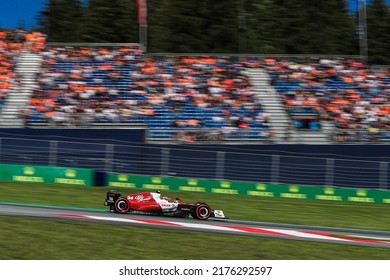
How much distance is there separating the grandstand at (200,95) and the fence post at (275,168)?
2.10 metres

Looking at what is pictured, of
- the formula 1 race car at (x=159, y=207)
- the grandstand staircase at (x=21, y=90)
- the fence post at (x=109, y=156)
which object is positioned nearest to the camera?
the formula 1 race car at (x=159, y=207)

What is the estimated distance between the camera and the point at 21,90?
23.4 m

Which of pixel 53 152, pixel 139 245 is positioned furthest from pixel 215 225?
pixel 53 152

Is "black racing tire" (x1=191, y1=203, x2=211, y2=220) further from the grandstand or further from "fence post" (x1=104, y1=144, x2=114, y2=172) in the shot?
the grandstand

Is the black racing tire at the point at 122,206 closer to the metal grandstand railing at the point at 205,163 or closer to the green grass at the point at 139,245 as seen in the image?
the green grass at the point at 139,245

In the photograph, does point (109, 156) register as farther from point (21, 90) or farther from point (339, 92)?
point (339, 92)

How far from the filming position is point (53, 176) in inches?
718

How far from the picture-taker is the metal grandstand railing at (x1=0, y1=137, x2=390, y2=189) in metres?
19.7

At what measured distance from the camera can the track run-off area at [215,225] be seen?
423 inches

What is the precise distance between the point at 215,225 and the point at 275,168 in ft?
30.1

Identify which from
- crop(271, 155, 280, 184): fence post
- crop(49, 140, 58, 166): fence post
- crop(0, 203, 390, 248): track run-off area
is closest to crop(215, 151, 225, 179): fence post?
crop(271, 155, 280, 184): fence post

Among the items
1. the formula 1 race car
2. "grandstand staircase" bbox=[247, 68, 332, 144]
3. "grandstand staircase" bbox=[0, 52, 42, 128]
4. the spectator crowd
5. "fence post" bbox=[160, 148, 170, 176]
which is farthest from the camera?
the spectator crowd

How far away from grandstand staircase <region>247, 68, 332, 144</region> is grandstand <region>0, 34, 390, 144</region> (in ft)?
0.13

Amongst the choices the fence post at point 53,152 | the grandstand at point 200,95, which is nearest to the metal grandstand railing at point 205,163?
the fence post at point 53,152
